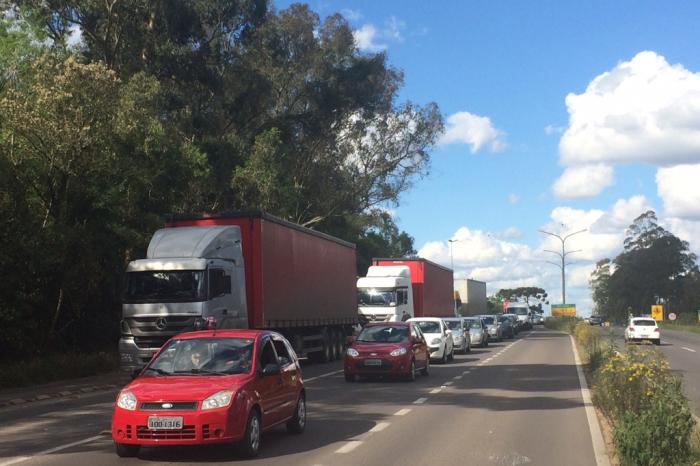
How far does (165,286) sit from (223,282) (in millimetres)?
1374

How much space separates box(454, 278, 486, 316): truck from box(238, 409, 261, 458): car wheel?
52.5m

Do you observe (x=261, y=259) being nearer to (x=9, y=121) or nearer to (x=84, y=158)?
(x=84, y=158)

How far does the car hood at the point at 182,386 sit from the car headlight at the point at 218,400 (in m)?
0.05

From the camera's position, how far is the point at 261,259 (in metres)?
23.5

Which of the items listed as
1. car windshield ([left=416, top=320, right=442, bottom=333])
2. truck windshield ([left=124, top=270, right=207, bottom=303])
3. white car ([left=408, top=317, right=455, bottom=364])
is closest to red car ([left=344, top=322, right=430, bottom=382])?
truck windshield ([left=124, top=270, right=207, bottom=303])

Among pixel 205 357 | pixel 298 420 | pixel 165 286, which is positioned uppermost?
pixel 165 286

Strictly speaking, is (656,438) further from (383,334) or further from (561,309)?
(561,309)

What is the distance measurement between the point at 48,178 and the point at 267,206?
51.4ft

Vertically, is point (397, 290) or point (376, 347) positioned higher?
point (397, 290)

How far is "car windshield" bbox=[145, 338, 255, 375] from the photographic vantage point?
10.6 meters

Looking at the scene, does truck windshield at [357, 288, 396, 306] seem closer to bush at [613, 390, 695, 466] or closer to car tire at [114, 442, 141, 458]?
car tire at [114, 442, 141, 458]

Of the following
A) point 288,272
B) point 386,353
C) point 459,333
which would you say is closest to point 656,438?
point 386,353

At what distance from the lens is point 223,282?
21.4 m

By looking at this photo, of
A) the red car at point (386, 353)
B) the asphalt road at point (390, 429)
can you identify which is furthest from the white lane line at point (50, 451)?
the red car at point (386, 353)
